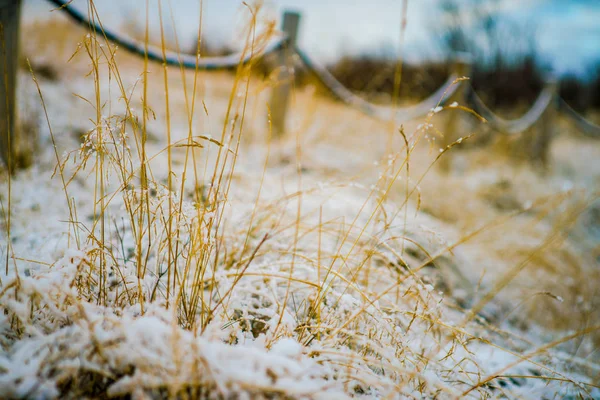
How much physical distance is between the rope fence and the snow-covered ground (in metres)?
0.19

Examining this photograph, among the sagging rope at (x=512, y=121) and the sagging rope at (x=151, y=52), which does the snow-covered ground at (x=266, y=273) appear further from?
the sagging rope at (x=512, y=121)

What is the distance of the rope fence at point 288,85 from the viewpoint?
1632mm

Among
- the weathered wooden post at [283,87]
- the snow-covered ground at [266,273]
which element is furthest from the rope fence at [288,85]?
the snow-covered ground at [266,273]

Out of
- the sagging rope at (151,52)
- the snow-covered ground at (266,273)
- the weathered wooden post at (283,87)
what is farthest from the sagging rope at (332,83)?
the snow-covered ground at (266,273)

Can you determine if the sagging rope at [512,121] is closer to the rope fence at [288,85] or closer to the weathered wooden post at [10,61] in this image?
the rope fence at [288,85]

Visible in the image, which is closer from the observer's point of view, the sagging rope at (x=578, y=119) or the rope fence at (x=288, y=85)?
the rope fence at (x=288, y=85)

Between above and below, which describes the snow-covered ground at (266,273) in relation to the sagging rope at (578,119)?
below

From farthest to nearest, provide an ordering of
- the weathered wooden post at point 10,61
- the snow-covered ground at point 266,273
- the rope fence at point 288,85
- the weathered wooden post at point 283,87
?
the weathered wooden post at point 283,87
the weathered wooden post at point 10,61
the rope fence at point 288,85
the snow-covered ground at point 266,273

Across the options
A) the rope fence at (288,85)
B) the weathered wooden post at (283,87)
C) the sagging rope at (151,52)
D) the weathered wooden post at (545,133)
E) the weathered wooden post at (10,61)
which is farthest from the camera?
the weathered wooden post at (545,133)

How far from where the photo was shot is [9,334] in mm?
787

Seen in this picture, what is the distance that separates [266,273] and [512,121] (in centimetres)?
474

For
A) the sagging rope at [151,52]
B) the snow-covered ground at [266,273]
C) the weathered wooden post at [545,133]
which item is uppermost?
the sagging rope at [151,52]

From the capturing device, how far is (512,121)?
4.69 meters

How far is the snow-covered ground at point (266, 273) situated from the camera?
697 millimetres
